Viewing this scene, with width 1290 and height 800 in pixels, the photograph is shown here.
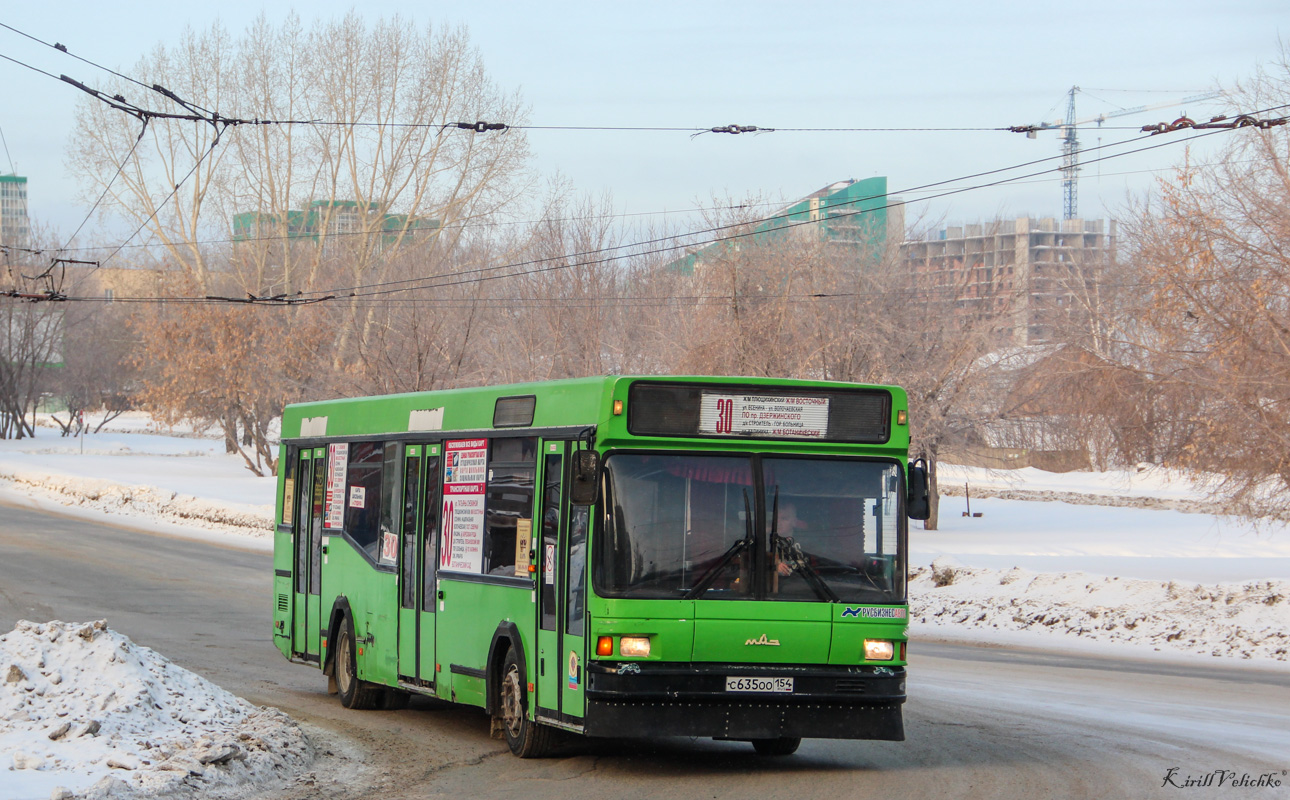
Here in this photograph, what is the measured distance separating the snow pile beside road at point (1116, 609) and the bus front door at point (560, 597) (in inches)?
461

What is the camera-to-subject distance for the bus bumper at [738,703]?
26.8 ft

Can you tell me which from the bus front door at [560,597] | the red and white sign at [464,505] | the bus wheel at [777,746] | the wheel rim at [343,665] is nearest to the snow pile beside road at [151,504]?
the wheel rim at [343,665]

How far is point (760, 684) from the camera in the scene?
A: 27.2 feet

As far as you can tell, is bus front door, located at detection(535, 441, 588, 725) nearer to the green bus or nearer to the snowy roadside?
the green bus

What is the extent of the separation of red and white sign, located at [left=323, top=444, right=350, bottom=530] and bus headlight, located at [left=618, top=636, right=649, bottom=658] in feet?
17.4

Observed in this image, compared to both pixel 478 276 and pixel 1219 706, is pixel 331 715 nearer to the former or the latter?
pixel 1219 706

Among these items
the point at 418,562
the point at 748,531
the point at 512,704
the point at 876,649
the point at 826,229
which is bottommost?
the point at 512,704

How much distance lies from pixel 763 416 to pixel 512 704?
2.73 m

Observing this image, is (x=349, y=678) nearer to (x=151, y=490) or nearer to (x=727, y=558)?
(x=727, y=558)

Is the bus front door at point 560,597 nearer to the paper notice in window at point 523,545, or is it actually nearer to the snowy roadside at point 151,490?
the paper notice in window at point 523,545

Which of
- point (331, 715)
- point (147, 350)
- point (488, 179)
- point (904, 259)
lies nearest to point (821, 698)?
point (331, 715)

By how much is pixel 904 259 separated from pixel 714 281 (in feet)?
20.9

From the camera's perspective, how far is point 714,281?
3347cm

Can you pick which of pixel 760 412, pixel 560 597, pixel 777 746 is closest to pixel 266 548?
pixel 777 746
